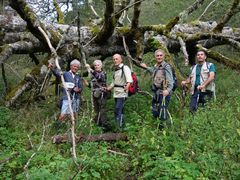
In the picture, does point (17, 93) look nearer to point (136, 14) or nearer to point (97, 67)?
point (97, 67)

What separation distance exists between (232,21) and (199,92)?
10509mm

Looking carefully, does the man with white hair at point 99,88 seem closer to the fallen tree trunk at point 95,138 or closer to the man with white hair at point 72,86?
the man with white hair at point 72,86

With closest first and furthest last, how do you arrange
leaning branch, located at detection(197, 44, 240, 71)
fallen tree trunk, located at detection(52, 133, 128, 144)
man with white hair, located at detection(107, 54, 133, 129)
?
fallen tree trunk, located at detection(52, 133, 128, 144) → man with white hair, located at detection(107, 54, 133, 129) → leaning branch, located at detection(197, 44, 240, 71)

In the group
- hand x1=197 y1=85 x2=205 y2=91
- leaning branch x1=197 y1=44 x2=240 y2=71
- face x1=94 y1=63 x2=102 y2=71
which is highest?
face x1=94 y1=63 x2=102 y2=71

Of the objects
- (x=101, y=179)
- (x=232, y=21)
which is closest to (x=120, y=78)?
(x=101, y=179)

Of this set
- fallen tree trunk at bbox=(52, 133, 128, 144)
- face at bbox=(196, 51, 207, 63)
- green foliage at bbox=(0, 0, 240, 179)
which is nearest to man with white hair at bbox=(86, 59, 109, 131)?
green foliage at bbox=(0, 0, 240, 179)

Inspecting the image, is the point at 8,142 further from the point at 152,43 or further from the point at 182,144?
the point at 152,43

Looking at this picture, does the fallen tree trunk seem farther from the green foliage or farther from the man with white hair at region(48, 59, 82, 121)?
the man with white hair at region(48, 59, 82, 121)

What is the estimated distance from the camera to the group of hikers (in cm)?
824

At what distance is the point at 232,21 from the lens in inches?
717

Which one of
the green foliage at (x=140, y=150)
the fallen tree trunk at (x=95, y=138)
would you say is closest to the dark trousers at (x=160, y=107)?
the green foliage at (x=140, y=150)

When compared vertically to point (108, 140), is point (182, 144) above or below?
above

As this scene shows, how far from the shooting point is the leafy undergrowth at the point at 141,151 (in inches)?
215

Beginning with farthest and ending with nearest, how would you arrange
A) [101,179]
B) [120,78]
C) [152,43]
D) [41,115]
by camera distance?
[152,43], [41,115], [120,78], [101,179]
